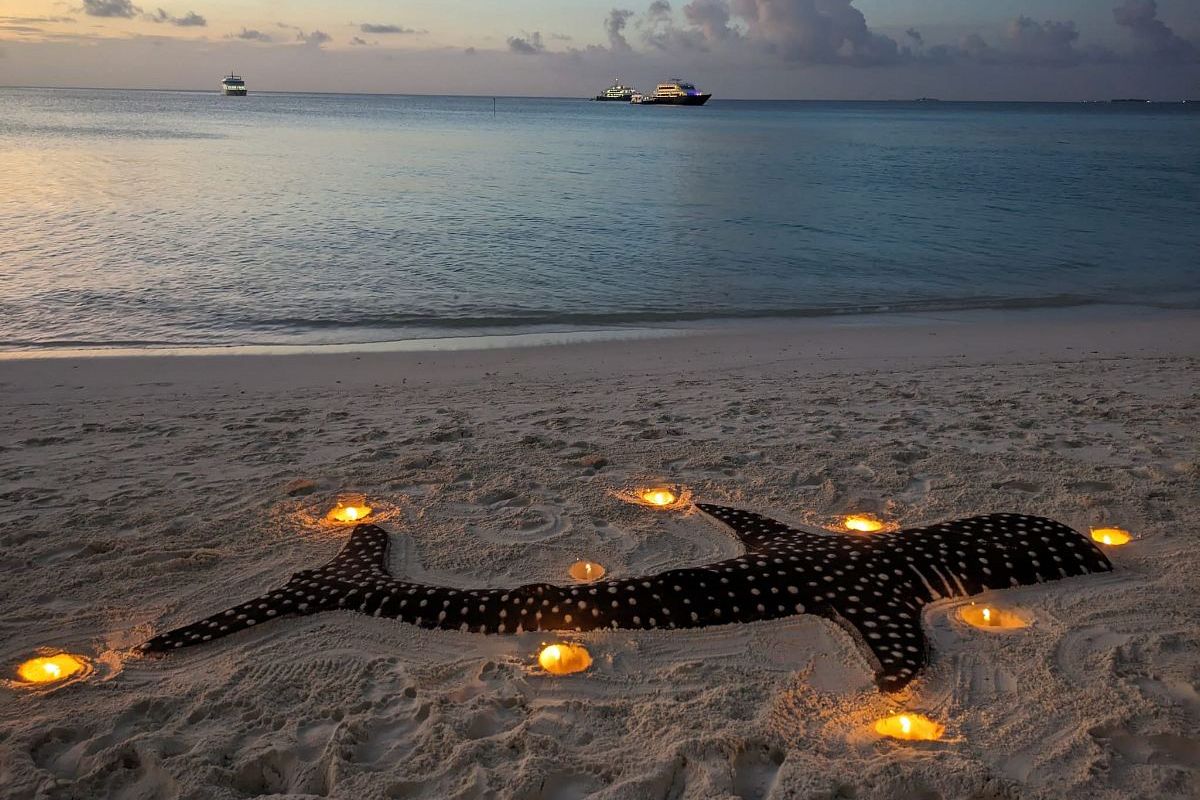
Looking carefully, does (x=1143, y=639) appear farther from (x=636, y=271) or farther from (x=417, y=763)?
(x=636, y=271)

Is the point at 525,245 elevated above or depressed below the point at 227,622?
above

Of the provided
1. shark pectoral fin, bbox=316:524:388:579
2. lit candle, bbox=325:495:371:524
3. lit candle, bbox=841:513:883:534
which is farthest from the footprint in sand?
lit candle, bbox=325:495:371:524

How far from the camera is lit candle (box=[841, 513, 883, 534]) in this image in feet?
15.9

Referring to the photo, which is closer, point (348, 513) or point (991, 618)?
point (991, 618)

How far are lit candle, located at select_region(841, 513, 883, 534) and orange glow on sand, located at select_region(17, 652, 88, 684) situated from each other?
421cm

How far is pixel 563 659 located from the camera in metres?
3.51

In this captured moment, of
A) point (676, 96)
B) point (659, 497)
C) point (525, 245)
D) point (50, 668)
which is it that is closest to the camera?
point (50, 668)

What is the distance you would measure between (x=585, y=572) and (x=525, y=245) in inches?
583

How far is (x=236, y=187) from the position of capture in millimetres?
26906

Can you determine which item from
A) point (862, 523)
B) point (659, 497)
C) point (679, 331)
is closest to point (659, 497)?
point (659, 497)

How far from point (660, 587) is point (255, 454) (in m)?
3.75

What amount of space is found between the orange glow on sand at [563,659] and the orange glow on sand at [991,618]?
194 cm

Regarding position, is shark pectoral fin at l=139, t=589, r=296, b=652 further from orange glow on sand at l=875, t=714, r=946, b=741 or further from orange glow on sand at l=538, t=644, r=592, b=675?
orange glow on sand at l=875, t=714, r=946, b=741

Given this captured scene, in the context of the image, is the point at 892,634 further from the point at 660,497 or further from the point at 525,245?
the point at 525,245
